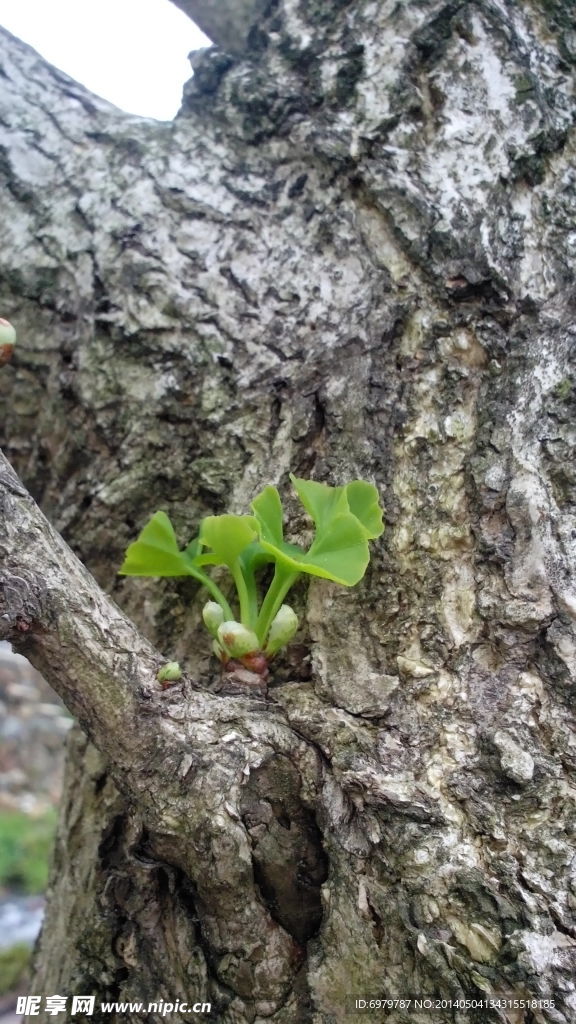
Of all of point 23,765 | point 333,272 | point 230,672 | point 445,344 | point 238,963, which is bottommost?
point 23,765

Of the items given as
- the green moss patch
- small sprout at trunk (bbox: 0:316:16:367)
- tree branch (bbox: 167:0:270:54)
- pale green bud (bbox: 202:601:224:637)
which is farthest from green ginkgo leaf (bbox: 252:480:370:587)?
the green moss patch

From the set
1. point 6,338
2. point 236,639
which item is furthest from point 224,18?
point 236,639

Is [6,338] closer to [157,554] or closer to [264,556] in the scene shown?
[157,554]

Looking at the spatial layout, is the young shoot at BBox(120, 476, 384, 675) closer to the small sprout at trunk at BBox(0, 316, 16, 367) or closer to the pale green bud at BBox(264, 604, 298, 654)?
the pale green bud at BBox(264, 604, 298, 654)

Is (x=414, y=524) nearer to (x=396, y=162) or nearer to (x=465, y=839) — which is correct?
(x=465, y=839)

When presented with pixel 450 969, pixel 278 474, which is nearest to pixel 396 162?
pixel 278 474

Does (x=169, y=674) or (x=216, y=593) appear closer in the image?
(x=169, y=674)
